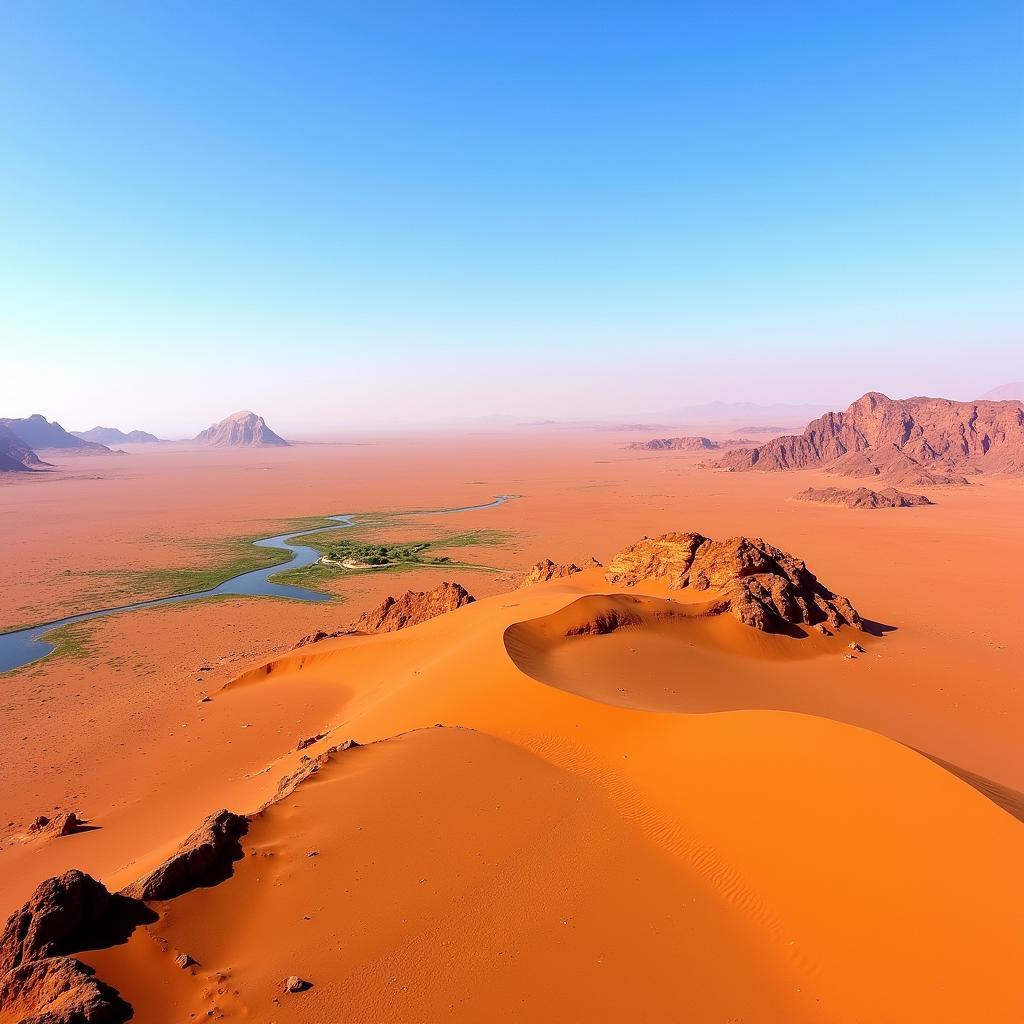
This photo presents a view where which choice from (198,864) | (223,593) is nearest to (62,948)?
(198,864)

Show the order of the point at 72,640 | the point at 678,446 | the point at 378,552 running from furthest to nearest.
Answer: the point at 678,446, the point at 378,552, the point at 72,640

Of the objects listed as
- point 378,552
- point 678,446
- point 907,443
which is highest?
point 678,446

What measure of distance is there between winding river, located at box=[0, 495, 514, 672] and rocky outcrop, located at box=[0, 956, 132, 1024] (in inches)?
1013

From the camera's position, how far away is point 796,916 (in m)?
7.26

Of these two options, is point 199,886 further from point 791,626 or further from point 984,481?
point 984,481

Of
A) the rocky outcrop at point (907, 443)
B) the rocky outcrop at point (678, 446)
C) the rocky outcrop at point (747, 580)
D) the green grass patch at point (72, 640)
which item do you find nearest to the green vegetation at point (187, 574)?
the green grass patch at point (72, 640)

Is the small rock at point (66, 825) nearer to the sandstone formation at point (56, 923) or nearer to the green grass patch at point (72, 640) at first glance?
the sandstone formation at point (56, 923)

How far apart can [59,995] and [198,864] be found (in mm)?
2067

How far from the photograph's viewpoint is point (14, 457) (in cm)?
15012

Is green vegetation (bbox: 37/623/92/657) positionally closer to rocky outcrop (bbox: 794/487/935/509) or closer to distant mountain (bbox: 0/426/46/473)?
rocky outcrop (bbox: 794/487/935/509)

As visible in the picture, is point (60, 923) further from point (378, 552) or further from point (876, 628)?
point (378, 552)

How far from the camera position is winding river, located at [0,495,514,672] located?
91.7 feet

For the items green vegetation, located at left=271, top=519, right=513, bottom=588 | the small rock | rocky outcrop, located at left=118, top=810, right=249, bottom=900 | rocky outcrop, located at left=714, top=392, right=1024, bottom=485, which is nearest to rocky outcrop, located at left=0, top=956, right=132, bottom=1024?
rocky outcrop, located at left=118, top=810, right=249, bottom=900

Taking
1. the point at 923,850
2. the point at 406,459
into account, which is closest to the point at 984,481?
the point at 923,850
